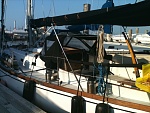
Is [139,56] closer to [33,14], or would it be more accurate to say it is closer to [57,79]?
[57,79]

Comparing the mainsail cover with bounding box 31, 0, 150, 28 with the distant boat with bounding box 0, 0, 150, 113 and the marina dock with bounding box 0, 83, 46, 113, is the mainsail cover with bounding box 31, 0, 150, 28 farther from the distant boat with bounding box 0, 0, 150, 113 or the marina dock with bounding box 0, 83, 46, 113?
the marina dock with bounding box 0, 83, 46, 113

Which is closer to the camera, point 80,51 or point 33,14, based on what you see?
point 80,51

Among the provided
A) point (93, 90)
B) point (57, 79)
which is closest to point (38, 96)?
point (57, 79)

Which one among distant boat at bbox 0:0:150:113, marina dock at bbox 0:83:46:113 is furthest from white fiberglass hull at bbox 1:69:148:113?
marina dock at bbox 0:83:46:113

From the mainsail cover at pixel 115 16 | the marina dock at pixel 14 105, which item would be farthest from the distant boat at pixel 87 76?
the marina dock at pixel 14 105

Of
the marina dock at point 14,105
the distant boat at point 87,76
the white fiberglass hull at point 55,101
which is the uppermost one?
the distant boat at point 87,76

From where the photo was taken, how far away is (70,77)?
6.62 metres

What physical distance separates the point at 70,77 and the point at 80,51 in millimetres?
989

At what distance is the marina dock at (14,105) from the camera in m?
5.90

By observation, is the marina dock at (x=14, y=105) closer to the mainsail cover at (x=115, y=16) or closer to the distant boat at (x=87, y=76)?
the distant boat at (x=87, y=76)

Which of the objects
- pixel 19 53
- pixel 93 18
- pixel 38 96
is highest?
pixel 93 18

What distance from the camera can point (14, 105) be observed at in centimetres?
627

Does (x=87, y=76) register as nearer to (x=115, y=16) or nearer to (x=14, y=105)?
(x=115, y=16)

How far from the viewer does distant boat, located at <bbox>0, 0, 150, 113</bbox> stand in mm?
5188
